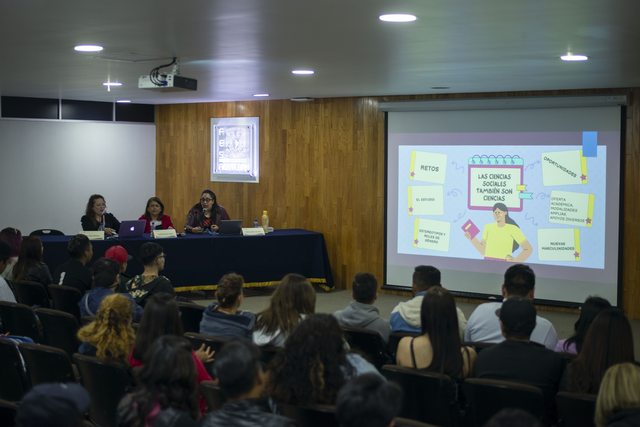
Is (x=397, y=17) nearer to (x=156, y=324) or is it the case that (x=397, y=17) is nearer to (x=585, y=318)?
(x=585, y=318)

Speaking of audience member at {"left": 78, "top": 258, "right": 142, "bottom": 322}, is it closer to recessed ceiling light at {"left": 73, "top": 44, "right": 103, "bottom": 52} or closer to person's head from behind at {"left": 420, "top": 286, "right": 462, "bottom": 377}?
recessed ceiling light at {"left": 73, "top": 44, "right": 103, "bottom": 52}

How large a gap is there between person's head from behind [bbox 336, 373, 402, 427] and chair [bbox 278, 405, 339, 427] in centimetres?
79

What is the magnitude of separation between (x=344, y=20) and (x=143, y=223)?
5.62 meters

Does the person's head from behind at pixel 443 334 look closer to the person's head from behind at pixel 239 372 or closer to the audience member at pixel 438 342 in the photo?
the audience member at pixel 438 342

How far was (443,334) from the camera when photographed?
430 centimetres

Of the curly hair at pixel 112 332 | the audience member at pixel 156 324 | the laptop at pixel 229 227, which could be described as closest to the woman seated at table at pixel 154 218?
the laptop at pixel 229 227

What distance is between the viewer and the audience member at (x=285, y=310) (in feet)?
15.5

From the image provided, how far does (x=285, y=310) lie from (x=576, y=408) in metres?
1.70

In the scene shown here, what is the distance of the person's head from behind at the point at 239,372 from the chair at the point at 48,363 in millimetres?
1885

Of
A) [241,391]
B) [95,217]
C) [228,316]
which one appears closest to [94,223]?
[95,217]

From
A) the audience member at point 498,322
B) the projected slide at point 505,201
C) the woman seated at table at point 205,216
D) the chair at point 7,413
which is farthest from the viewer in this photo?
the woman seated at table at point 205,216

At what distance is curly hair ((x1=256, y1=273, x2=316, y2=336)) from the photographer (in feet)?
15.6

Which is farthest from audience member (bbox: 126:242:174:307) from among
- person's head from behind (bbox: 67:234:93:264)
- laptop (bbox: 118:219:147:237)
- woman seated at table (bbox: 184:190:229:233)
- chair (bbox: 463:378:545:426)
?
woman seated at table (bbox: 184:190:229:233)

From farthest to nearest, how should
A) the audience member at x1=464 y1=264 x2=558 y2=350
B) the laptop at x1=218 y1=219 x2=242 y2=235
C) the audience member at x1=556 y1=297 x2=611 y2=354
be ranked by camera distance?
the laptop at x1=218 y1=219 x2=242 y2=235 → the audience member at x1=464 y1=264 x2=558 y2=350 → the audience member at x1=556 y1=297 x2=611 y2=354
